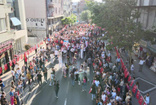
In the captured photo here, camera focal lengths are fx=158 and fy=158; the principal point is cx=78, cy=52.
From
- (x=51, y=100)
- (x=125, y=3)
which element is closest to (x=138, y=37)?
(x=125, y=3)

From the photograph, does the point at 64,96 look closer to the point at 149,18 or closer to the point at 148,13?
the point at 149,18

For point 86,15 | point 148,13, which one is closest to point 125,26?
point 148,13

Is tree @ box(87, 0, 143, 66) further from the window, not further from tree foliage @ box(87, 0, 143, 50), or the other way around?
the window

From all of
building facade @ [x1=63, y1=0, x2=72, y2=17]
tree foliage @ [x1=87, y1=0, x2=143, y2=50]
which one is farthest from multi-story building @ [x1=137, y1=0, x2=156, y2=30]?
building facade @ [x1=63, y1=0, x2=72, y2=17]

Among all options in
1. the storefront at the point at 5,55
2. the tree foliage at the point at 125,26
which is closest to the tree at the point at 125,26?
the tree foliage at the point at 125,26

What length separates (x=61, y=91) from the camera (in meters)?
12.9

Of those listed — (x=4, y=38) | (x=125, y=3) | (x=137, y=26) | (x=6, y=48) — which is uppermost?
(x=125, y=3)

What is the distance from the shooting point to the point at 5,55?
58.1 feet

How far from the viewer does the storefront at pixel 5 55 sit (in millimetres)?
16547

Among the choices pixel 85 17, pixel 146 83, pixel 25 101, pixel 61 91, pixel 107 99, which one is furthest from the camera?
pixel 85 17

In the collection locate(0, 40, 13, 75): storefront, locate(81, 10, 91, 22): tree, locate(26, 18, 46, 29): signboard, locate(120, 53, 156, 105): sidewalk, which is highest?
locate(81, 10, 91, 22): tree

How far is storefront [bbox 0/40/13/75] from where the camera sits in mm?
16547

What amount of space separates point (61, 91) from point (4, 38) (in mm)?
9097

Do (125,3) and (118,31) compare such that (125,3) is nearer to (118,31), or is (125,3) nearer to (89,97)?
(118,31)
